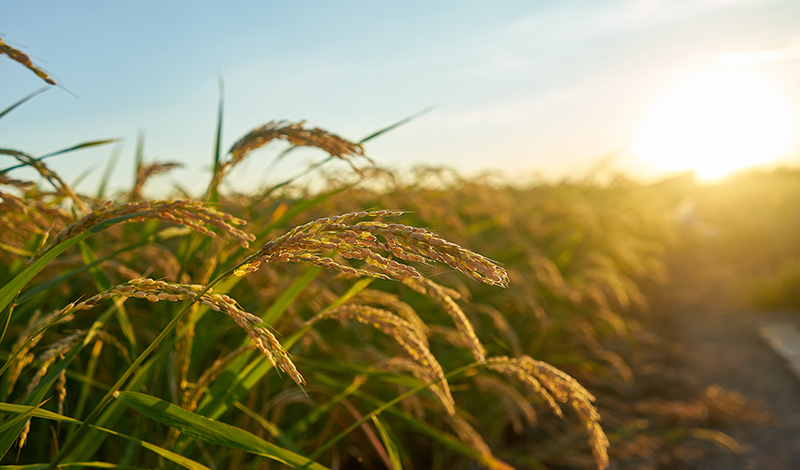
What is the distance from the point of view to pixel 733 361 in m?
4.76

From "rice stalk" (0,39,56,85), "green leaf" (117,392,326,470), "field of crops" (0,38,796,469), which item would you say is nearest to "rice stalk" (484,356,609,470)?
"field of crops" (0,38,796,469)

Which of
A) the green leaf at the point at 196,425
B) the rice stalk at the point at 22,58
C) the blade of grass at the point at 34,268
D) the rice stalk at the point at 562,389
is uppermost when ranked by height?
the rice stalk at the point at 22,58

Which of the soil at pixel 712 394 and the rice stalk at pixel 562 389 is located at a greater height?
the rice stalk at pixel 562 389

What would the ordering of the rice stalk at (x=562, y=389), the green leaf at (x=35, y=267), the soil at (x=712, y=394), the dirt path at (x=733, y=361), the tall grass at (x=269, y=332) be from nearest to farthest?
1. the tall grass at (x=269, y=332)
2. the green leaf at (x=35, y=267)
3. the rice stalk at (x=562, y=389)
4. the soil at (x=712, y=394)
5. the dirt path at (x=733, y=361)

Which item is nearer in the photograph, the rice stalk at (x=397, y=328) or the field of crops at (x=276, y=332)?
the field of crops at (x=276, y=332)

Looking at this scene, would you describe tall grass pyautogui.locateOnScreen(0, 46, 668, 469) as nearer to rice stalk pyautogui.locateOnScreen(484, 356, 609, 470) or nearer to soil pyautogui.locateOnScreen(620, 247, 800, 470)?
rice stalk pyautogui.locateOnScreen(484, 356, 609, 470)

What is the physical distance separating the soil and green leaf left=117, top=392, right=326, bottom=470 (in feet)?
8.15

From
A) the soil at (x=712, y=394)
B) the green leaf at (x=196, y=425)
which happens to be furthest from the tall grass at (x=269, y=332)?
the soil at (x=712, y=394)

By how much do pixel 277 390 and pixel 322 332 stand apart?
0.52 metres

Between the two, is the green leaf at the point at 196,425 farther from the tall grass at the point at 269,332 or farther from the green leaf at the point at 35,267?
the green leaf at the point at 35,267

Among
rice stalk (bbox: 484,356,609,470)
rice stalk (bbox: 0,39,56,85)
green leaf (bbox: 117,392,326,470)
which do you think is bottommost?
rice stalk (bbox: 484,356,609,470)

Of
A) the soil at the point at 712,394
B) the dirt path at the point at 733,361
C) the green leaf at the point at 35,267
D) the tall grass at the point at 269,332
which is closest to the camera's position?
the tall grass at the point at 269,332

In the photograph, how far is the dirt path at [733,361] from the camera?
3076 mm

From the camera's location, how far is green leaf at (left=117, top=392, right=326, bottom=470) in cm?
100
